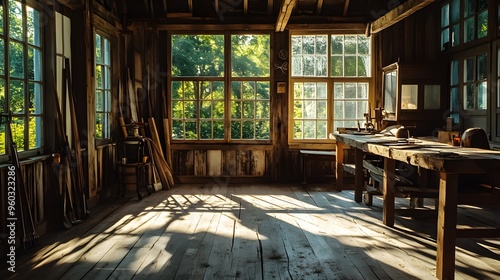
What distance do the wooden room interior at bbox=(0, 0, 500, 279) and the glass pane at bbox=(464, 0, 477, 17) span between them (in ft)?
0.10

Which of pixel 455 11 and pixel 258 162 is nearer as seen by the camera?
pixel 455 11

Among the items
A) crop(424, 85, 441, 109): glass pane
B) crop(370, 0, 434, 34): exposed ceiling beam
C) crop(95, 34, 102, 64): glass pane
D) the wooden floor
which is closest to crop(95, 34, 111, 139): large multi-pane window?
crop(95, 34, 102, 64): glass pane

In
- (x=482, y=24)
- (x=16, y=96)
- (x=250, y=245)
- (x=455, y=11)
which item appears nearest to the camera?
(x=250, y=245)

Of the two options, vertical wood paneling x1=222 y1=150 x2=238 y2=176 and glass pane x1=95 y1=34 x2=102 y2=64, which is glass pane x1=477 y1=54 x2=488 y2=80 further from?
glass pane x1=95 y1=34 x2=102 y2=64

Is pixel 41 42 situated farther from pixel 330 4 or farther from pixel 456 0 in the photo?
pixel 456 0

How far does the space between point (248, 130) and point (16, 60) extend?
16.2 feet

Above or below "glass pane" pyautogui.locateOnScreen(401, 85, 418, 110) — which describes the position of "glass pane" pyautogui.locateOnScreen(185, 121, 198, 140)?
below

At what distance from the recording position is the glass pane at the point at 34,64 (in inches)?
200

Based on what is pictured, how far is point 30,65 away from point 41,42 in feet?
1.33

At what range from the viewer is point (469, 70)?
7.16 metres

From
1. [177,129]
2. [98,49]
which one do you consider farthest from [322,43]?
[98,49]

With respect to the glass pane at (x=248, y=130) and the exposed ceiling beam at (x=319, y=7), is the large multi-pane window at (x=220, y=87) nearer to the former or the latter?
the glass pane at (x=248, y=130)

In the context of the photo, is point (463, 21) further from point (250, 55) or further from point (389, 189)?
point (250, 55)

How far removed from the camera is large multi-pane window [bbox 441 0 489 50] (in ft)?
22.0
